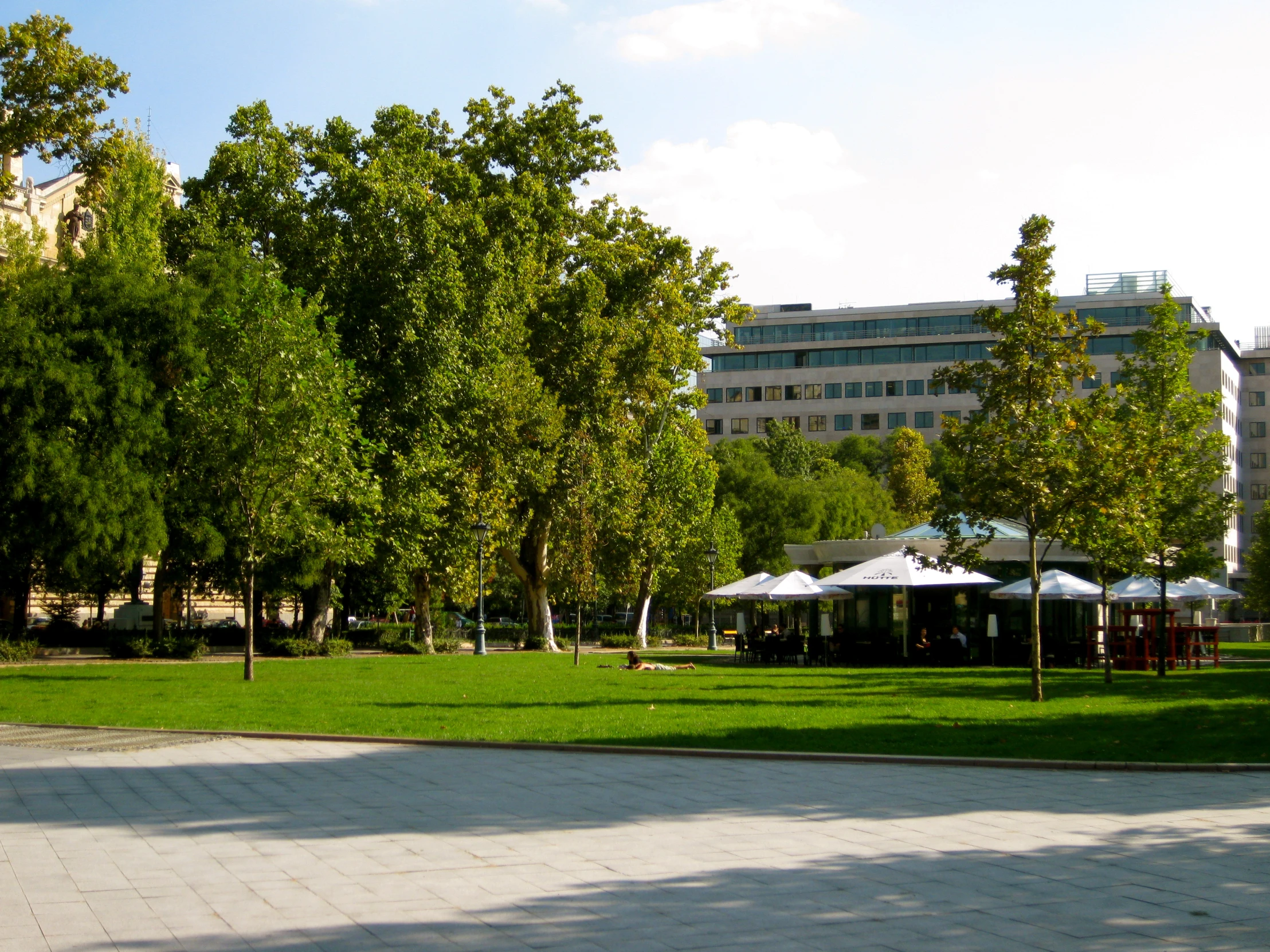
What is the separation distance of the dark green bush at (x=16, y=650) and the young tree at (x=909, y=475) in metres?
51.2

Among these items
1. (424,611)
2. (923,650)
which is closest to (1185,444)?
(923,650)

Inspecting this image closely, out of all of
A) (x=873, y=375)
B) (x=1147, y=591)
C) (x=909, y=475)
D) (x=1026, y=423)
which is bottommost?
(x=1147, y=591)

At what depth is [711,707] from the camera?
20078 millimetres

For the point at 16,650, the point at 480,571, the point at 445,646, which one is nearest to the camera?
the point at 16,650

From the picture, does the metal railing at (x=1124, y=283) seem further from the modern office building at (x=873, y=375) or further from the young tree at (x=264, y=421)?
the young tree at (x=264, y=421)

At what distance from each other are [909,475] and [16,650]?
185ft

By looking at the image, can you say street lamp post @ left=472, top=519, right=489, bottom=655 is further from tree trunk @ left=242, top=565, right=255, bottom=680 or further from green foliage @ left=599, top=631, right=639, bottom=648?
tree trunk @ left=242, top=565, right=255, bottom=680

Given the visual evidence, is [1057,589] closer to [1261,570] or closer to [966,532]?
[966,532]

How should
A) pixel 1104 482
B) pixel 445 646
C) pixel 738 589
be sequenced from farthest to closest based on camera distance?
pixel 445 646
pixel 738 589
pixel 1104 482

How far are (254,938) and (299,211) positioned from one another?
38184mm

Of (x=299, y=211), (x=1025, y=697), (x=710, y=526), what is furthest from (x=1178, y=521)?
(x=710, y=526)

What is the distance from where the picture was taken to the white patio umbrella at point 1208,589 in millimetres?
36250

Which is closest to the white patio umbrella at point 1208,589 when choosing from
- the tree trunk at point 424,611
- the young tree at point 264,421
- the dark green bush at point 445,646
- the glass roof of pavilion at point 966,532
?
the glass roof of pavilion at point 966,532

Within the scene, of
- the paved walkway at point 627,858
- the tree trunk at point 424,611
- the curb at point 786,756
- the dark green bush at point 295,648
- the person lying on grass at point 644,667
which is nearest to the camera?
the paved walkway at point 627,858
